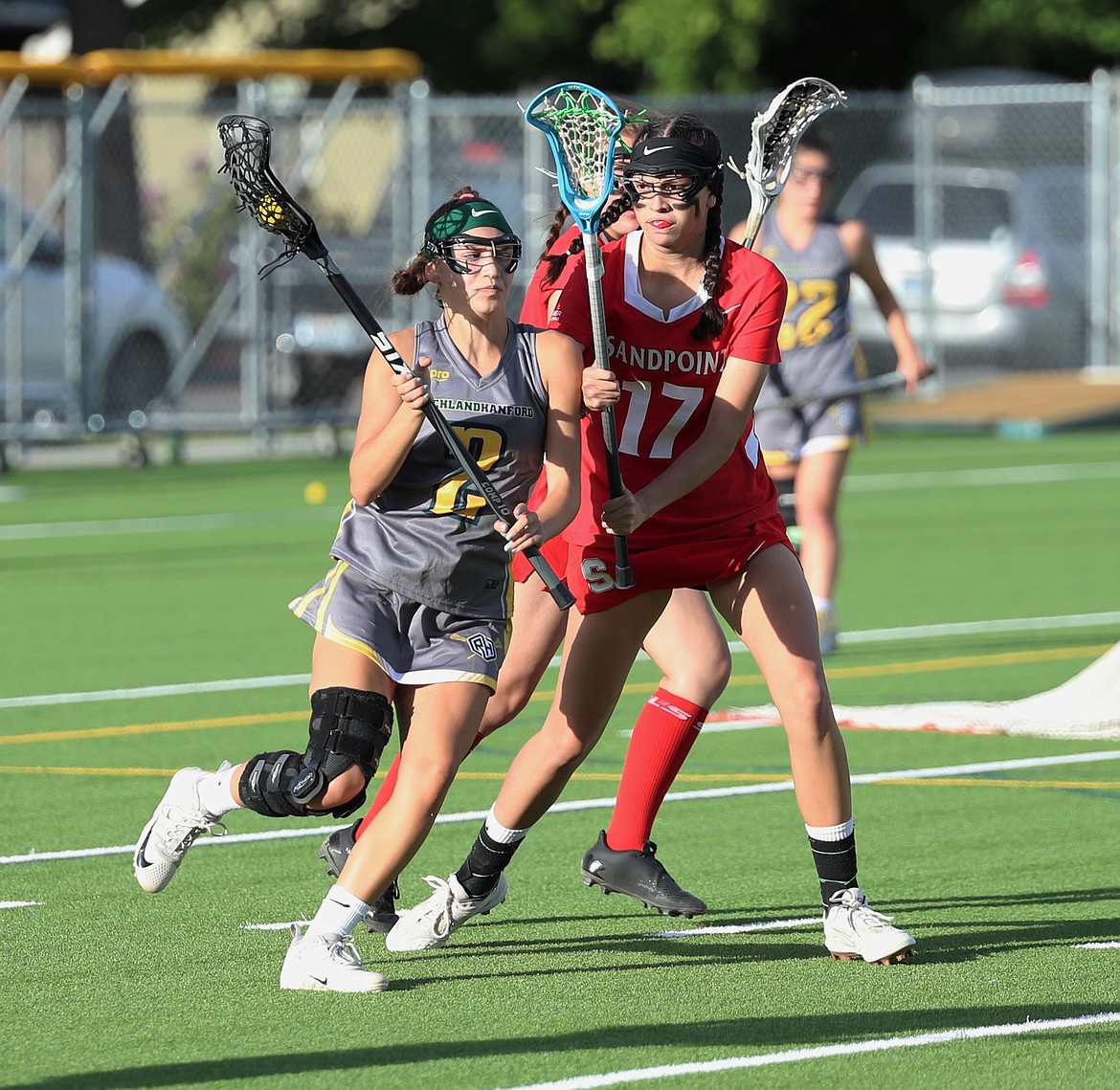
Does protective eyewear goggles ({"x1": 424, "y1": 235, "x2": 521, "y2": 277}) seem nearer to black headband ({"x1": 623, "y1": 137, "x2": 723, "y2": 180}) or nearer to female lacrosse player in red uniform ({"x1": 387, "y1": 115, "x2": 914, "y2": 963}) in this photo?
female lacrosse player in red uniform ({"x1": 387, "y1": 115, "x2": 914, "y2": 963})

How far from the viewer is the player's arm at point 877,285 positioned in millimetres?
10867

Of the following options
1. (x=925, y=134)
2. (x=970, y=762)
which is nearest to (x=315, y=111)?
(x=925, y=134)

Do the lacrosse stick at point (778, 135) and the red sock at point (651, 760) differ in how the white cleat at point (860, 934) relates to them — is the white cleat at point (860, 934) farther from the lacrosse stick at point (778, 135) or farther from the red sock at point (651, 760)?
the lacrosse stick at point (778, 135)

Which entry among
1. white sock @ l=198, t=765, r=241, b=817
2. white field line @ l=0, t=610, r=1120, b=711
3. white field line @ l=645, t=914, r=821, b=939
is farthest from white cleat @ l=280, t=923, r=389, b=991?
white field line @ l=0, t=610, r=1120, b=711

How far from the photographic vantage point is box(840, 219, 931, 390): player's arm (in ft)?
35.7

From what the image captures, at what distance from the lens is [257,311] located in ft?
69.5

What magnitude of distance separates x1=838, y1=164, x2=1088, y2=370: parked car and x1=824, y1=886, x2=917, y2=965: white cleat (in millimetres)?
19567

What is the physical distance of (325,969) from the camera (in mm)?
5551

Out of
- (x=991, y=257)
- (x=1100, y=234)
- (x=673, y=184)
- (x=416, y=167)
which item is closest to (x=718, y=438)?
(x=673, y=184)

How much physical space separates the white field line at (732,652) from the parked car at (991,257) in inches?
513

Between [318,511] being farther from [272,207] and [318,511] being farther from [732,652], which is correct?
[272,207]

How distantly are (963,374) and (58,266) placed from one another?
A: 10.5m

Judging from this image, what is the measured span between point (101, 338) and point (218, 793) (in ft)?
50.8

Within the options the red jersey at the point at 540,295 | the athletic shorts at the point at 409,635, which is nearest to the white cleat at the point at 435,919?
the athletic shorts at the point at 409,635
